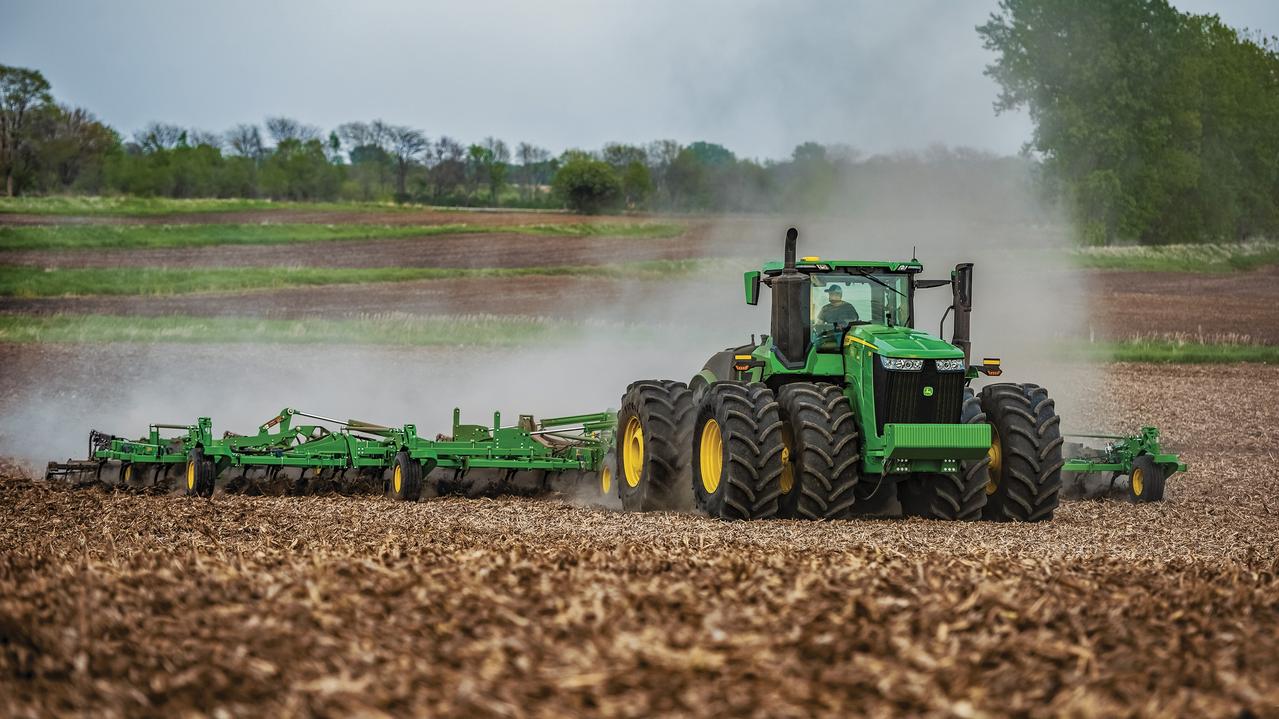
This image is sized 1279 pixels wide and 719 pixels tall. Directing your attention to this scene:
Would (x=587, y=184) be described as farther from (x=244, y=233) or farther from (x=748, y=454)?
(x=748, y=454)

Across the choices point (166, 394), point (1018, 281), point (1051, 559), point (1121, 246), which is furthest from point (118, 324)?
point (1121, 246)

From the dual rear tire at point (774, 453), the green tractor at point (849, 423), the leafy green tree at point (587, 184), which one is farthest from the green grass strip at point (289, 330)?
the leafy green tree at point (587, 184)

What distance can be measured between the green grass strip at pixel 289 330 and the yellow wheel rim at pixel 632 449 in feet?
55.3

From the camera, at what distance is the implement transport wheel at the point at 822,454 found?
40.2ft

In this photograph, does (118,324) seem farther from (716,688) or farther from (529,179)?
(529,179)

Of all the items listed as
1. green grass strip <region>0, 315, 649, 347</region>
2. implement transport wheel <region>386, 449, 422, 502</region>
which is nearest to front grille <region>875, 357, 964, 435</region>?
implement transport wheel <region>386, 449, 422, 502</region>

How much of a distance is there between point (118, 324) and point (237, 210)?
3376 cm

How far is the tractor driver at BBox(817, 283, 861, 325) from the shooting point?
44.4ft

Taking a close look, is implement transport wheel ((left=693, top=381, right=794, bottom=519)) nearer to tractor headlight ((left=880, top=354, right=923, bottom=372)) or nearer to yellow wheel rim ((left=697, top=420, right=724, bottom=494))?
yellow wheel rim ((left=697, top=420, right=724, bottom=494))

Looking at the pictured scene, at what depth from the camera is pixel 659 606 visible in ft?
20.6

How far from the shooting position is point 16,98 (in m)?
48.2

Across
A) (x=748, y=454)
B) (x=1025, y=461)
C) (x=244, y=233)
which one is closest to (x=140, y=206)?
(x=244, y=233)

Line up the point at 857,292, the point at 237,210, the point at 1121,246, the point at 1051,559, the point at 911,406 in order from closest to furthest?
1. the point at 1051,559
2. the point at 911,406
3. the point at 857,292
4. the point at 1121,246
5. the point at 237,210

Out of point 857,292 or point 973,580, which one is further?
point 857,292
